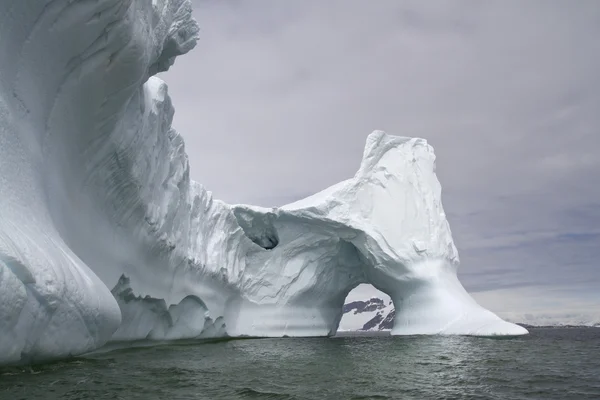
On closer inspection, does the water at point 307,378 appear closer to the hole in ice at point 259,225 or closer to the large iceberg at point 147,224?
the large iceberg at point 147,224

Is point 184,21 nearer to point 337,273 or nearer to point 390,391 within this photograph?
point 390,391

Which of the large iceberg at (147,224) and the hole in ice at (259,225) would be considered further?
the hole in ice at (259,225)

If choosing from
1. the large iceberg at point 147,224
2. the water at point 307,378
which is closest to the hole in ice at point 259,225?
the large iceberg at point 147,224

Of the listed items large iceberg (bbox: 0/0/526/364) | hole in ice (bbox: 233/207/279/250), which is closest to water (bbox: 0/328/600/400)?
large iceberg (bbox: 0/0/526/364)

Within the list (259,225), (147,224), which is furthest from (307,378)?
(259,225)

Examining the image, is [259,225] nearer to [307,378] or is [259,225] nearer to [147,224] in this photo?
[147,224]

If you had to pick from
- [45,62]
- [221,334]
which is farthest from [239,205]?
[45,62]

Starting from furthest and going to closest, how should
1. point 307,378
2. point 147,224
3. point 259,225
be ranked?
point 259,225 → point 147,224 → point 307,378

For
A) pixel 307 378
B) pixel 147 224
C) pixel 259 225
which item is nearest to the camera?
pixel 307 378
